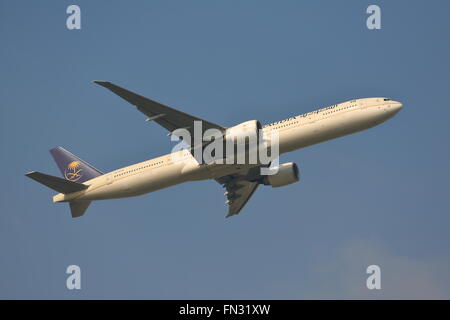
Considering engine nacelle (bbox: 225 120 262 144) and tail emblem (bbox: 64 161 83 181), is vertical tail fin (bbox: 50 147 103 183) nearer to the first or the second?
tail emblem (bbox: 64 161 83 181)

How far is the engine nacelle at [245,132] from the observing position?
51.1 m

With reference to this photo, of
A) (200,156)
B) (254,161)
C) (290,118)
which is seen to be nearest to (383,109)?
(290,118)

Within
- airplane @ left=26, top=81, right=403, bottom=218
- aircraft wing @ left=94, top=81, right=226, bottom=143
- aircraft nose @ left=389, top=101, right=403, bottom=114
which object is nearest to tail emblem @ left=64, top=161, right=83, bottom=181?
airplane @ left=26, top=81, right=403, bottom=218

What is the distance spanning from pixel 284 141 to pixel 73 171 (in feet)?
58.6

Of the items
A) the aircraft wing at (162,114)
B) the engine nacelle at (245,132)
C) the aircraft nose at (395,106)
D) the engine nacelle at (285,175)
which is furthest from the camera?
the engine nacelle at (285,175)

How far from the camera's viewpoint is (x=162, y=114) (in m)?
50.9

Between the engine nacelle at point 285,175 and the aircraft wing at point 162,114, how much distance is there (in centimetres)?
842

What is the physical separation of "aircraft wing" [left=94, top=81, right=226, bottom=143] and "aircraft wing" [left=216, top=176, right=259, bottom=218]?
9372mm

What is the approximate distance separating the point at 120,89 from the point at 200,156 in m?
8.37

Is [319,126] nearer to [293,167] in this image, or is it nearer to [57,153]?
[293,167]

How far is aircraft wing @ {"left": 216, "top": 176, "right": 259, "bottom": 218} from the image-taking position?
61.1m

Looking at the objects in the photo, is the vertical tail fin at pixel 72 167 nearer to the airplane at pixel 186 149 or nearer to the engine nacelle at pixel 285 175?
the airplane at pixel 186 149

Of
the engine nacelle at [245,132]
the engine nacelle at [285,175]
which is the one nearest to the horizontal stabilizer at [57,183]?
the engine nacelle at [245,132]

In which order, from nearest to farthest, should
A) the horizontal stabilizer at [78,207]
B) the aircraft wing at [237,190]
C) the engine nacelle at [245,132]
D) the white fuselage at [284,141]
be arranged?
the engine nacelle at [245,132] < the white fuselage at [284,141] < the horizontal stabilizer at [78,207] < the aircraft wing at [237,190]
